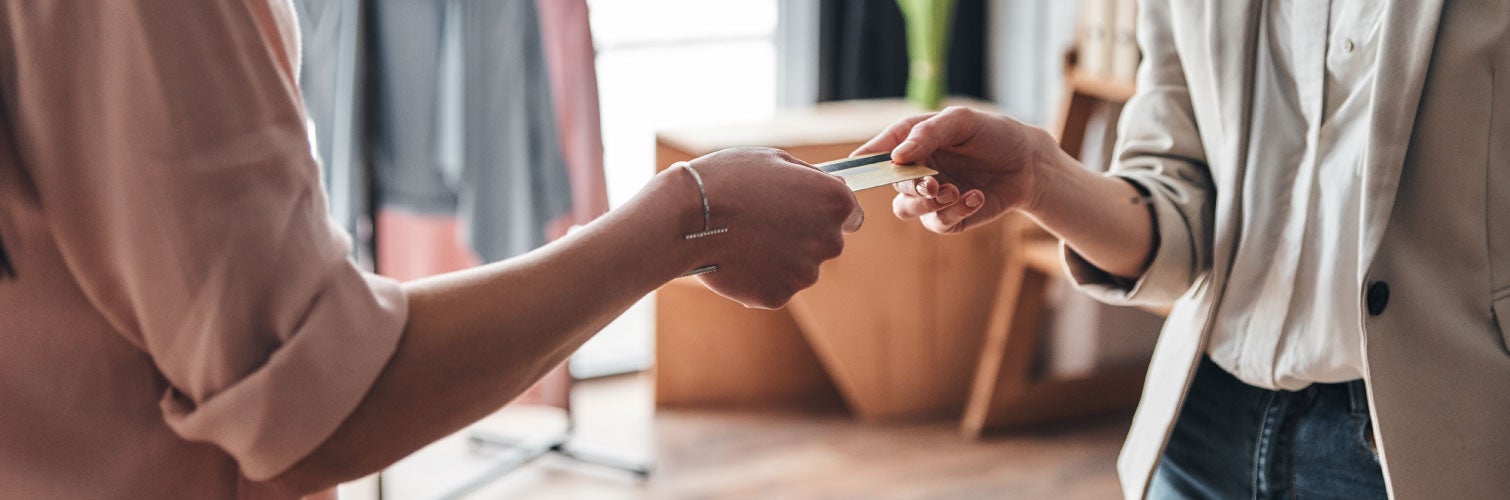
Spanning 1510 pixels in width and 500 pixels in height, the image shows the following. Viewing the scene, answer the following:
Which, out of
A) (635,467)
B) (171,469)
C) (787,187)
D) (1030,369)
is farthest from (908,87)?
(171,469)

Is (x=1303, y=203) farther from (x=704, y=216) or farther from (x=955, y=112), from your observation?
(x=704, y=216)

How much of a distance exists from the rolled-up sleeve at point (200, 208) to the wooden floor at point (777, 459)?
205cm

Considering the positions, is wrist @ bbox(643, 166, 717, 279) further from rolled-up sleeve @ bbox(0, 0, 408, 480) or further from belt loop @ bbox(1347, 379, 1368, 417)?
belt loop @ bbox(1347, 379, 1368, 417)

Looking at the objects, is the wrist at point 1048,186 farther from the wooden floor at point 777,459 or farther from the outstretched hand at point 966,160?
the wooden floor at point 777,459

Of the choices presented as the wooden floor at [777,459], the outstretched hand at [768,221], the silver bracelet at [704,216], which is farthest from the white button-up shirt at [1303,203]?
the wooden floor at [777,459]

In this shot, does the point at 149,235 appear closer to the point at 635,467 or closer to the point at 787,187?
the point at 787,187

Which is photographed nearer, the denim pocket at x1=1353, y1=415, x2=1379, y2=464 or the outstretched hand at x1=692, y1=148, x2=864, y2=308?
the outstretched hand at x1=692, y1=148, x2=864, y2=308

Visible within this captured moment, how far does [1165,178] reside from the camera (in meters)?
1.25

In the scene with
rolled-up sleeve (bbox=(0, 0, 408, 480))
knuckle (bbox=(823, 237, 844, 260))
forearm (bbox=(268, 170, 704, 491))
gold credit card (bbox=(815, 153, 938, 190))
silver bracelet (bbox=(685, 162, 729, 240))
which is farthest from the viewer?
gold credit card (bbox=(815, 153, 938, 190))

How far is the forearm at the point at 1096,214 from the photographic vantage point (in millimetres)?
1212

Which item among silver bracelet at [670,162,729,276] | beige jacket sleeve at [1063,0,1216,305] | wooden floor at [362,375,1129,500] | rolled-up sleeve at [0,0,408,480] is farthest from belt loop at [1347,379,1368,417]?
wooden floor at [362,375,1129,500]

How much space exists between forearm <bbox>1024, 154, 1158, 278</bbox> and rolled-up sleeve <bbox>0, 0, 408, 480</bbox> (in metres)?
0.71

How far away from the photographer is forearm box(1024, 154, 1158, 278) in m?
1.21

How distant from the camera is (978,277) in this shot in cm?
320
